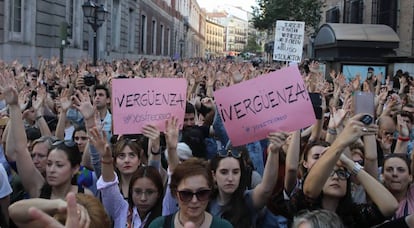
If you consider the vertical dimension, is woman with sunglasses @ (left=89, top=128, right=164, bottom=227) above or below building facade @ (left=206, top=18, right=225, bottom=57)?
below

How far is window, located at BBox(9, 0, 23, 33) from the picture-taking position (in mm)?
18031

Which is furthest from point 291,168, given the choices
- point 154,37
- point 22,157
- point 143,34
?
point 154,37

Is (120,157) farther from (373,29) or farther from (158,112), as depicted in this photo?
(373,29)

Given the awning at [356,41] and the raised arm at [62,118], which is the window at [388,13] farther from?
the raised arm at [62,118]

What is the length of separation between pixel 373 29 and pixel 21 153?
20.4 meters

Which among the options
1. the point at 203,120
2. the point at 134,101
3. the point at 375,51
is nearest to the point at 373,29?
the point at 375,51

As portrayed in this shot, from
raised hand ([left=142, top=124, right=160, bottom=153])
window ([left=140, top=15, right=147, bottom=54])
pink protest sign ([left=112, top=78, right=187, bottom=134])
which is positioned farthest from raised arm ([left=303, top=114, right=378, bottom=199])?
window ([left=140, top=15, right=147, bottom=54])

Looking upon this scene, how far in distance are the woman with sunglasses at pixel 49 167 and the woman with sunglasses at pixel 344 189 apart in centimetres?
154

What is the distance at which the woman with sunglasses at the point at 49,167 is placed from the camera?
381cm

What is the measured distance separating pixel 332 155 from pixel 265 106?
844 millimetres

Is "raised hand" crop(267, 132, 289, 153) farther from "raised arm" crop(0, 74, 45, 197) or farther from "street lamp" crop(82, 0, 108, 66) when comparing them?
"street lamp" crop(82, 0, 108, 66)

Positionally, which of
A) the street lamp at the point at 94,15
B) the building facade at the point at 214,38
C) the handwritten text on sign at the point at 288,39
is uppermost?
the building facade at the point at 214,38

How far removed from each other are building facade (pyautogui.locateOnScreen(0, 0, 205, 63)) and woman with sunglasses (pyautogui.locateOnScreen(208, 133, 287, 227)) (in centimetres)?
1245

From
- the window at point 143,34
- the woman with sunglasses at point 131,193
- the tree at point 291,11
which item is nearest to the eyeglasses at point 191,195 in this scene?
the woman with sunglasses at point 131,193
